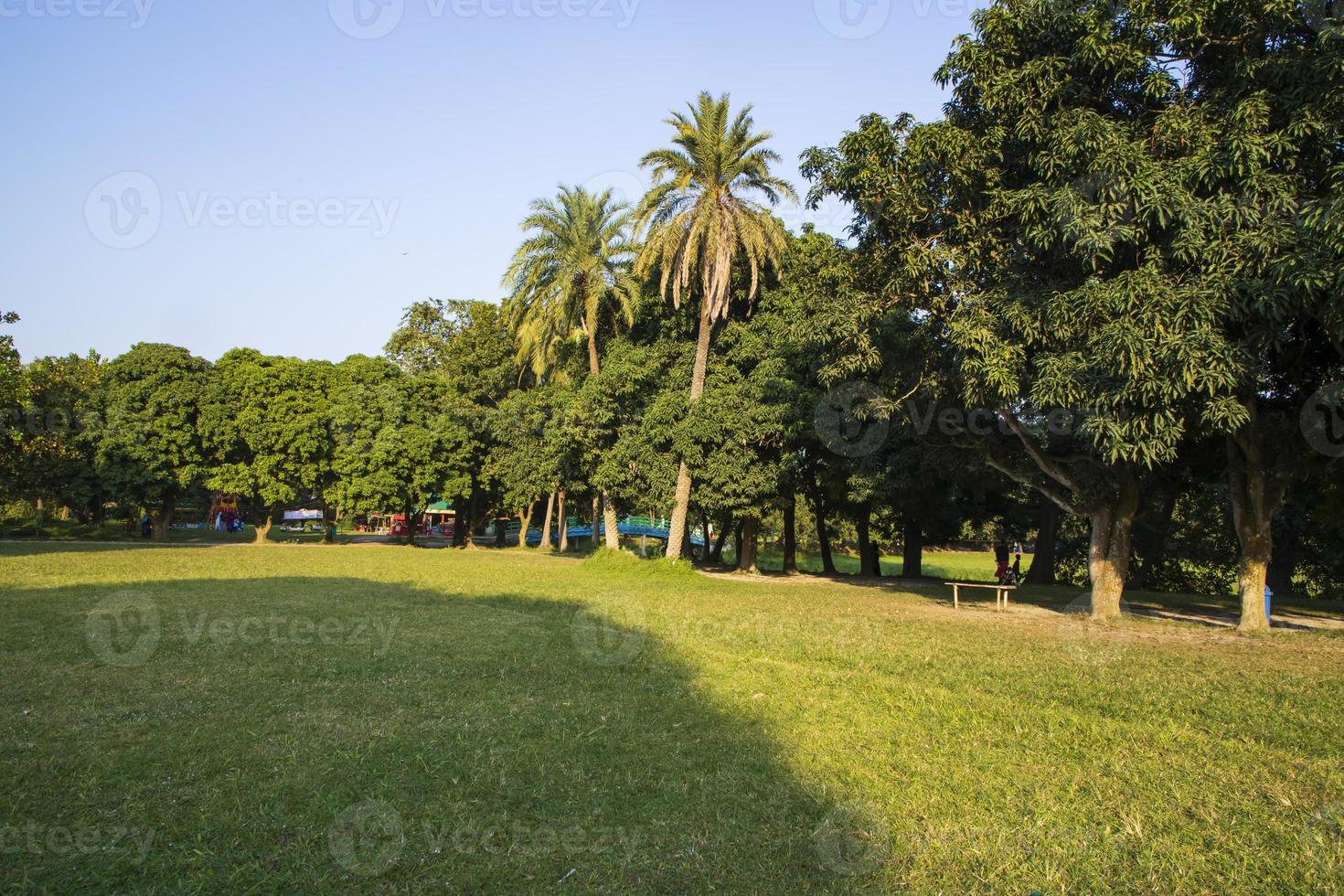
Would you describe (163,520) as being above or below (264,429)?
below

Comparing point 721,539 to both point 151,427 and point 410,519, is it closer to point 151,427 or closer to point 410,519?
point 410,519

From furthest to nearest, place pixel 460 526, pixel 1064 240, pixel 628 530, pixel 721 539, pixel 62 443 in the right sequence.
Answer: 1. pixel 628 530
2. pixel 460 526
3. pixel 62 443
4. pixel 721 539
5. pixel 1064 240

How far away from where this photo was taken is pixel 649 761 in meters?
7.13

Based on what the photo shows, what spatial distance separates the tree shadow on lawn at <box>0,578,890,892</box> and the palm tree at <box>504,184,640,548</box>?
22881mm

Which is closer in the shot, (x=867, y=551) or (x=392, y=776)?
(x=392, y=776)

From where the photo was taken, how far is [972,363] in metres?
16.1

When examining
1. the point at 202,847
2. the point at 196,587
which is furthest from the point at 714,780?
the point at 196,587

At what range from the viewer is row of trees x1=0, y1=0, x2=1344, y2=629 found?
44.6 ft

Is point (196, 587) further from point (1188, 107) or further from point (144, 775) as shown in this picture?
point (1188, 107)

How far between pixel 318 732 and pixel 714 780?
375 centimetres

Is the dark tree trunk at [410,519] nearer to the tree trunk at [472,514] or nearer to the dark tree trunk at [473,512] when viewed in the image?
the tree trunk at [472,514]

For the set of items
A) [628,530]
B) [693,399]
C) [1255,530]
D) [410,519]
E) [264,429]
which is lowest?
[628,530]

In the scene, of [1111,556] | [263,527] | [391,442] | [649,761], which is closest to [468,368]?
[391,442]

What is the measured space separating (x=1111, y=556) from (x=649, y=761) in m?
16.0
